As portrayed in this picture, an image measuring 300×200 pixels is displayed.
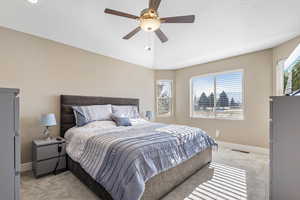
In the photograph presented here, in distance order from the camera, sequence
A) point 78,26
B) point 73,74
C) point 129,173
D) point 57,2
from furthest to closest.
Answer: point 73,74
point 78,26
point 57,2
point 129,173

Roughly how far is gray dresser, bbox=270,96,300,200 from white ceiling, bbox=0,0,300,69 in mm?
1893

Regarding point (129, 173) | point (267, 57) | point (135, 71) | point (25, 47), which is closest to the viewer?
point (129, 173)

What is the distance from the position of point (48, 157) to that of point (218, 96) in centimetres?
460

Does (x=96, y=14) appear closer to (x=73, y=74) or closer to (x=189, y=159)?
(x=73, y=74)

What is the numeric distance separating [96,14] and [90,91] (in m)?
1.73

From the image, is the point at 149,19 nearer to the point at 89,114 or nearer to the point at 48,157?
the point at 89,114

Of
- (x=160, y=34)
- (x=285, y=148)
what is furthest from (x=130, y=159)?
(x=160, y=34)

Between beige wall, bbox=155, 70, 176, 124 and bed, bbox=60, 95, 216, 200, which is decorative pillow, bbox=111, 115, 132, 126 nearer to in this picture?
bed, bbox=60, 95, 216, 200

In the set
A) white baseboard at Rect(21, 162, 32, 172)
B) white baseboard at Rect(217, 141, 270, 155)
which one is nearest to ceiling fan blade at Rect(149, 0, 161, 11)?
white baseboard at Rect(21, 162, 32, 172)

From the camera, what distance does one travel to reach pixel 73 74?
334 centimetres

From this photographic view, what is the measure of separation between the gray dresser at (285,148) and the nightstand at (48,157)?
313cm

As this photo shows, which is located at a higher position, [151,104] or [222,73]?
[222,73]

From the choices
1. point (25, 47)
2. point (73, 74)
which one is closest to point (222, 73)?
point (73, 74)

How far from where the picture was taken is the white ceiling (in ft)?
7.93
